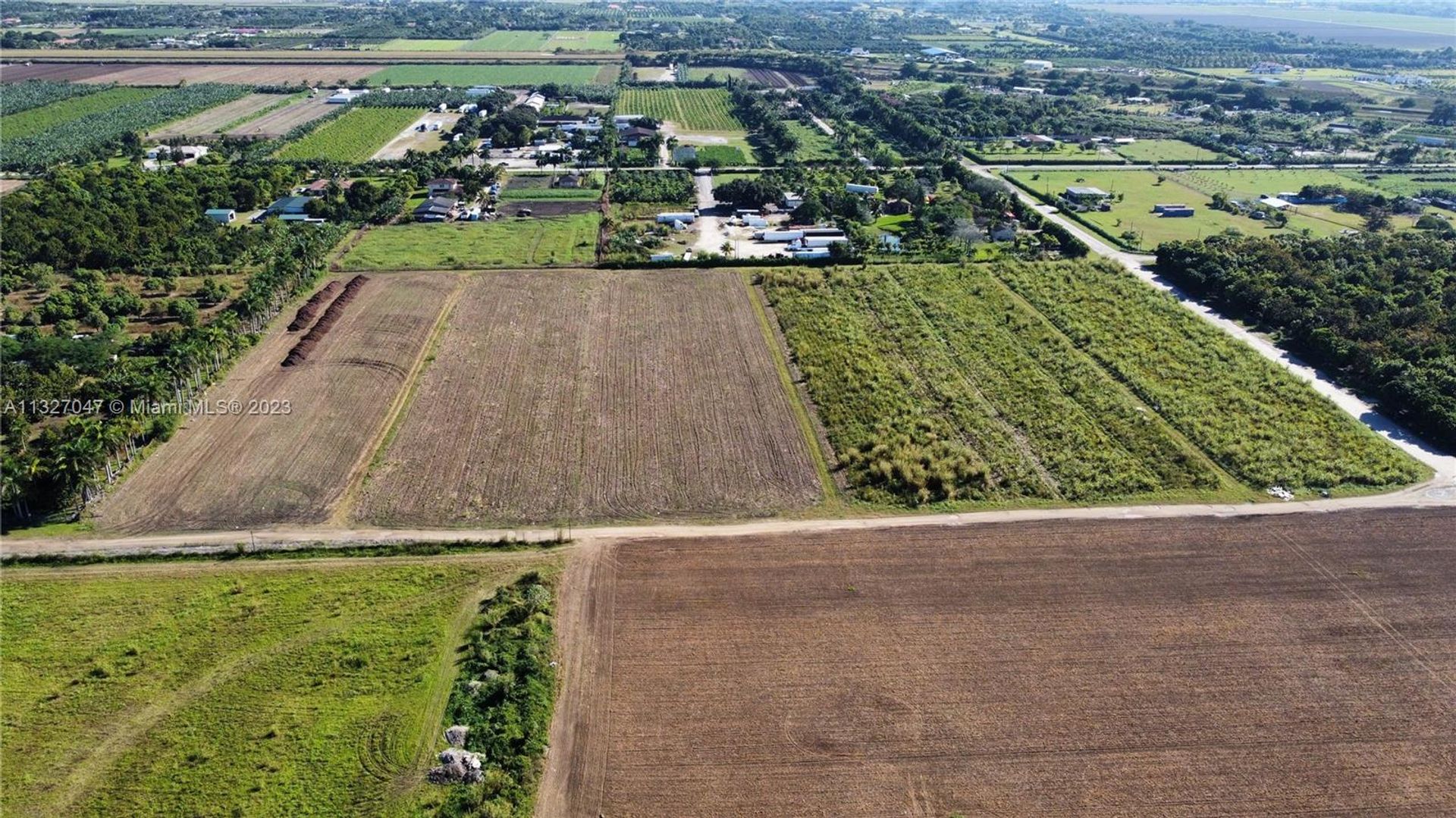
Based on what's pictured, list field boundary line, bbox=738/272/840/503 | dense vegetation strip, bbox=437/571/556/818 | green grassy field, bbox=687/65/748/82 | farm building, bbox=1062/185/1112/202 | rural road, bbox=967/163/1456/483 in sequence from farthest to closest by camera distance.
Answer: green grassy field, bbox=687/65/748/82, farm building, bbox=1062/185/1112/202, rural road, bbox=967/163/1456/483, field boundary line, bbox=738/272/840/503, dense vegetation strip, bbox=437/571/556/818

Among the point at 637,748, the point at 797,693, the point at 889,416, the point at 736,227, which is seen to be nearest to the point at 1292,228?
the point at 736,227

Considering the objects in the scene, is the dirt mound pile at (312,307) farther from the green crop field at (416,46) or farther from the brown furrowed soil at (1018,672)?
the green crop field at (416,46)

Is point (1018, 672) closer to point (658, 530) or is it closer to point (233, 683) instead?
point (658, 530)

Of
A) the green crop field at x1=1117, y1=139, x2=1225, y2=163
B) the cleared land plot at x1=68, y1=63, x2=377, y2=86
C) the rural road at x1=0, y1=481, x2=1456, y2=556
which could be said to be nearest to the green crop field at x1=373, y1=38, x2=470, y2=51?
the cleared land plot at x1=68, y1=63, x2=377, y2=86

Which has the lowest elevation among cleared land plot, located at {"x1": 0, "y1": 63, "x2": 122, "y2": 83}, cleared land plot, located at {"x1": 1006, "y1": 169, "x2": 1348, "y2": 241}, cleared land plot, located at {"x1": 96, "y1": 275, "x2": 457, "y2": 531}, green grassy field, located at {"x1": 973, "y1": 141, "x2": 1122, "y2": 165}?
cleared land plot, located at {"x1": 96, "y1": 275, "x2": 457, "y2": 531}

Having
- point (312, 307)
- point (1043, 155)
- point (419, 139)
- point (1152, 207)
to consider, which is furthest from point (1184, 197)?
point (419, 139)

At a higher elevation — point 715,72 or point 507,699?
point 715,72

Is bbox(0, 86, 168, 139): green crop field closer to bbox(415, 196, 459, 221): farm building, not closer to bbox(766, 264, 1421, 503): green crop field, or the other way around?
bbox(415, 196, 459, 221): farm building
